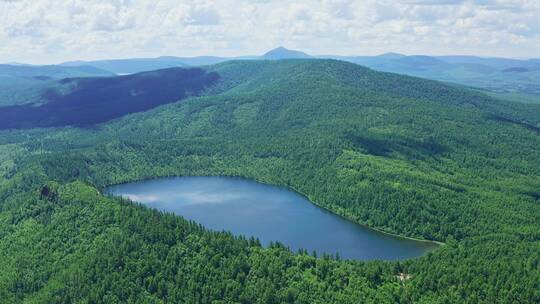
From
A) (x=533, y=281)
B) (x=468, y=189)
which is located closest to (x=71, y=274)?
(x=533, y=281)

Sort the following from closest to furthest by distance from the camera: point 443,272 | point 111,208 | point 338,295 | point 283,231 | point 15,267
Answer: point 338,295, point 443,272, point 15,267, point 111,208, point 283,231

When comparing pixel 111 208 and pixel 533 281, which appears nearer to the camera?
pixel 533 281

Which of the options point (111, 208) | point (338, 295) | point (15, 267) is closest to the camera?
point (338, 295)

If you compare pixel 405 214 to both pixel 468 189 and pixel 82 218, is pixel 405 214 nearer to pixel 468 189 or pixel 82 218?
pixel 468 189

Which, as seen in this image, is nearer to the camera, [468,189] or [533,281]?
[533,281]

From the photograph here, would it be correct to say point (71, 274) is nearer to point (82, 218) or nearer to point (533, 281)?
point (82, 218)

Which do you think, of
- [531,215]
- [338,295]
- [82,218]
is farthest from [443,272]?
[82,218]

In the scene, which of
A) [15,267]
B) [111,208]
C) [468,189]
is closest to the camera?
[15,267]

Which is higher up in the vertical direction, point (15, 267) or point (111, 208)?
point (111, 208)

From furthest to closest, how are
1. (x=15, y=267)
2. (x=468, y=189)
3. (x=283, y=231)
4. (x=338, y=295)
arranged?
1. (x=468, y=189)
2. (x=283, y=231)
3. (x=15, y=267)
4. (x=338, y=295)
